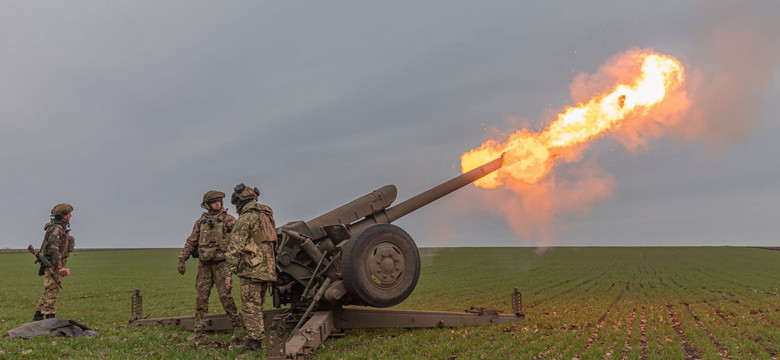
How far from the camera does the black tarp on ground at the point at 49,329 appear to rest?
962 centimetres

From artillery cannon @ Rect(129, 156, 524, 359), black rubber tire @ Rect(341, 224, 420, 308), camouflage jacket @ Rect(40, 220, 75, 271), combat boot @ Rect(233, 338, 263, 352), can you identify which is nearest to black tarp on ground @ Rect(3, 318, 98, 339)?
artillery cannon @ Rect(129, 156, 524, 359)

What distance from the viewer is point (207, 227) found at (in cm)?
1062

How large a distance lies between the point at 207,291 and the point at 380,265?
354 centimetres

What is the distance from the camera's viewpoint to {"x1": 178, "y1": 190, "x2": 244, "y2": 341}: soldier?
10.5 meters

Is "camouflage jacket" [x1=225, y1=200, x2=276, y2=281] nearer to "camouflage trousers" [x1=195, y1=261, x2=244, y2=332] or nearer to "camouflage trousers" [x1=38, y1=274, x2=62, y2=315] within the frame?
"camouflage trousers" [x1=195, y1=261, x2=244, y2=332]

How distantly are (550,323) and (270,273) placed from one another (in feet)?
22.9

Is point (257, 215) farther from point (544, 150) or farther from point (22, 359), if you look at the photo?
point (544, 150)

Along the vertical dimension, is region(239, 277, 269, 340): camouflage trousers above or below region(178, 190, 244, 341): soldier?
below

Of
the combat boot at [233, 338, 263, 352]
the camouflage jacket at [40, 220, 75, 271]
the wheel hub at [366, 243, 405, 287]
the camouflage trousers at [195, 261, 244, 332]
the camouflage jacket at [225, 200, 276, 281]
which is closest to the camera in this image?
the combat boot at [233, 338, 263, 352]

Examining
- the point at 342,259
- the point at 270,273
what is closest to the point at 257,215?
the point at 270,273

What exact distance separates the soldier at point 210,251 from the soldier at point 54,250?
320cm

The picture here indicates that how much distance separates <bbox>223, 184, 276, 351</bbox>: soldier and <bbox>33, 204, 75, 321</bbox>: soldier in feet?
16.8

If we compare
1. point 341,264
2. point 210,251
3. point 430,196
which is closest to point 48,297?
point 210,251

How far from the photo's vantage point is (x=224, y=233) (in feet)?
34.9
